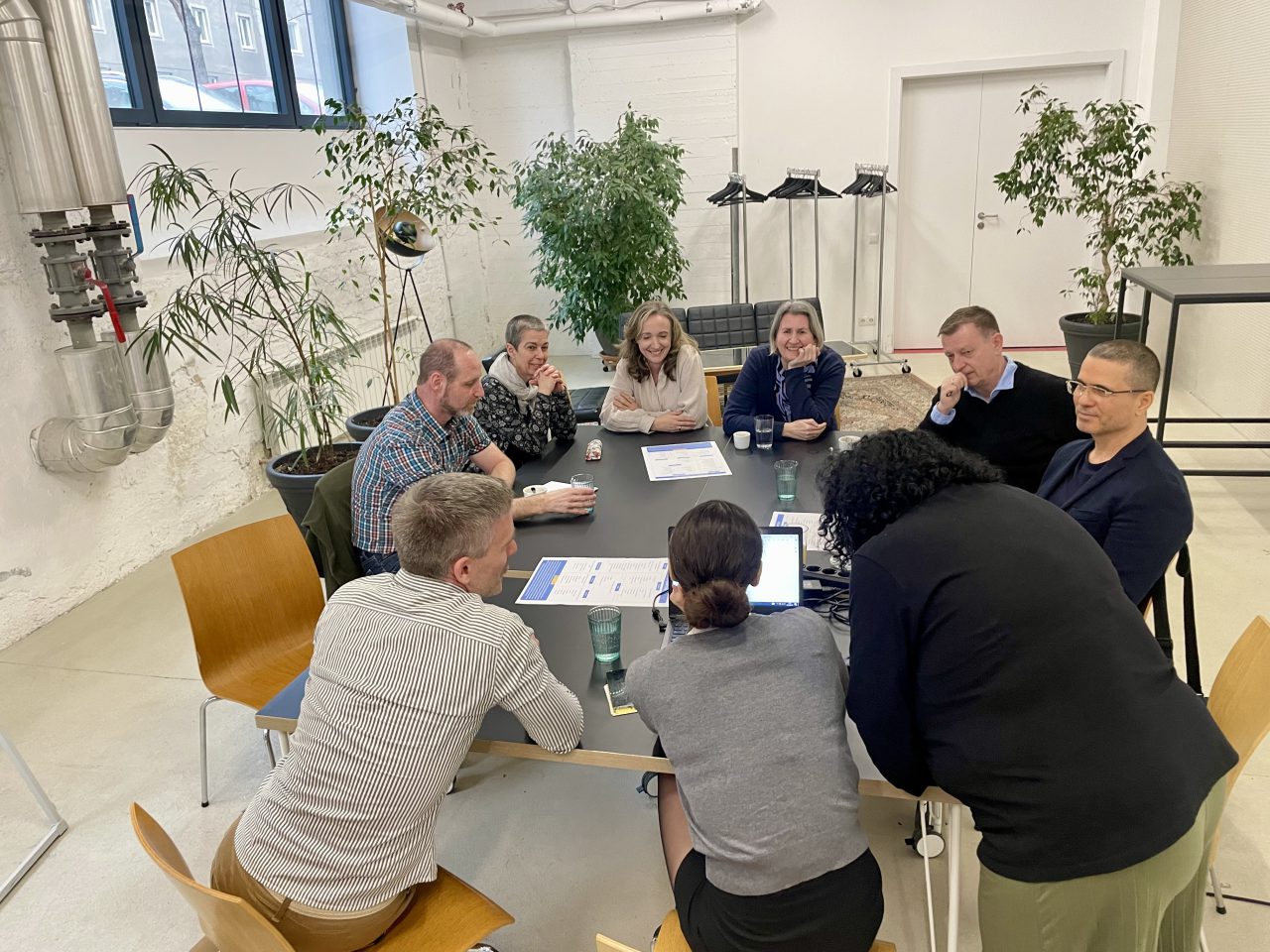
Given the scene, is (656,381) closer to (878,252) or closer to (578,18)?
(878,252)

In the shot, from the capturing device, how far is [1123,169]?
5.88 m

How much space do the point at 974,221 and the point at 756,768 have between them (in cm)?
718

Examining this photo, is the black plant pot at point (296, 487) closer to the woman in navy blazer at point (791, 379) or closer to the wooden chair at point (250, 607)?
the wooden chair at point (250, 607)

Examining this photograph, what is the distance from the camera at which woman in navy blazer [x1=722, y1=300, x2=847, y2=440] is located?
356 centimetres

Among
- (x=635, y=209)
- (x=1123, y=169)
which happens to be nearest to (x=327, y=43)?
(x=635, y=209)

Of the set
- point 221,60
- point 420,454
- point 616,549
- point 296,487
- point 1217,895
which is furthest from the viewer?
point 221,60

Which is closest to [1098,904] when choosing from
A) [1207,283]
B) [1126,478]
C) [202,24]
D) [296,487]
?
[1126,478]

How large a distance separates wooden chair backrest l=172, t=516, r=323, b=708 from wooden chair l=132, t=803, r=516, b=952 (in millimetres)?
952

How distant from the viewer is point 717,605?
1.54 m

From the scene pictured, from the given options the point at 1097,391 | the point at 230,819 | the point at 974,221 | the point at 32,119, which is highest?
the point at 32,119

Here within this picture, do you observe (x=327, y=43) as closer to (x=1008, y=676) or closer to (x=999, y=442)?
(x=999, y=442)

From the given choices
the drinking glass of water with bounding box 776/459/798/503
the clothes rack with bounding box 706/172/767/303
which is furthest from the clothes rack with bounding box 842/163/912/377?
the drinking glass of water with bounding box 776/459/798/503

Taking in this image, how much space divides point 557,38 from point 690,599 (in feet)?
23.9

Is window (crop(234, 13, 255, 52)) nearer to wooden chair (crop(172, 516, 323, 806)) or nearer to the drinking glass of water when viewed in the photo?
wooden chair (crop(172, 516, 323, 806))
